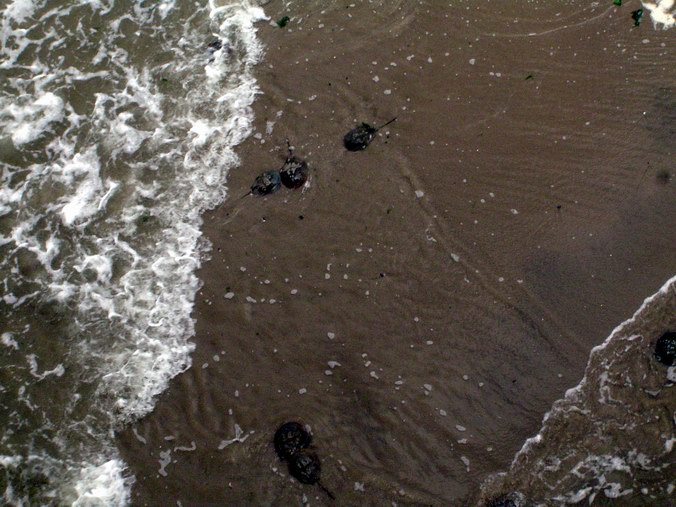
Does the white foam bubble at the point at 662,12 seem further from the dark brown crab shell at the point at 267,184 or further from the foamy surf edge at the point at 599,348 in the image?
the dark brown crab shell at the point at 267,184

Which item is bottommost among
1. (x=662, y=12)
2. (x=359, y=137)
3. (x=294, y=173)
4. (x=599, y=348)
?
(x=599, y=348)

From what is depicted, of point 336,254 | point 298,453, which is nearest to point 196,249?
point 336,254

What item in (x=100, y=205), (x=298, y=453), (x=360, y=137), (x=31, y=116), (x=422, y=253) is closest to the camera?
(x=298, y=453)

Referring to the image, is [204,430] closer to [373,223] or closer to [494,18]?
[373,223]

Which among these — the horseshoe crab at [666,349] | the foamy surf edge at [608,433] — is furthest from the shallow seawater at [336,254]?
the horseshoe crab at [666,349]

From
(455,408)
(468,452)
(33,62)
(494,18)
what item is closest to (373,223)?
(455,408)

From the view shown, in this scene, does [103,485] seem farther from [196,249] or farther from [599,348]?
[599,348]

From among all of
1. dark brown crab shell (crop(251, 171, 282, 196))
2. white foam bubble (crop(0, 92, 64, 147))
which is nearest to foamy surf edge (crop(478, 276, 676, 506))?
dark brown crab shell (crop(251, 171, 282, 196))
